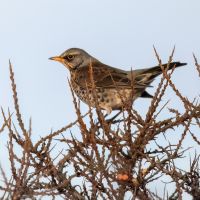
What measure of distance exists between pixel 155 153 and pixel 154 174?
1.34ft

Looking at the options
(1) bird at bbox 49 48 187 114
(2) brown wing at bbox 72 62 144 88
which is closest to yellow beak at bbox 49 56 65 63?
(1) bird at bbox 49 48 187 114

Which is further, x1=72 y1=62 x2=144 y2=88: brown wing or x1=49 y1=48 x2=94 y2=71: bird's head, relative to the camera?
x1=49 y1=48 x2=94 y2=71: bird's head

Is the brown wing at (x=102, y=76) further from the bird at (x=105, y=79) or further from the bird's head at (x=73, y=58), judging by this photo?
the bird's head at (x=73, y=58)

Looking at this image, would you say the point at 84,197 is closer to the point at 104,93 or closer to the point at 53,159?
the point at 53,159

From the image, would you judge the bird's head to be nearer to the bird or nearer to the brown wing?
the bird

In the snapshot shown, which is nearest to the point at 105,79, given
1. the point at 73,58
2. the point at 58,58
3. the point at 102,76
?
the point at 102,76

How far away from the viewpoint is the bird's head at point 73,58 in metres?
13.1

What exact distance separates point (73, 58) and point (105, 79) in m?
2.43

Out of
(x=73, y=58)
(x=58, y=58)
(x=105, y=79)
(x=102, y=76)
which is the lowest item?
(x=105, y=79)

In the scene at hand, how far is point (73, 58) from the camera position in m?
13.2

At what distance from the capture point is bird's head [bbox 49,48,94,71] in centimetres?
1307

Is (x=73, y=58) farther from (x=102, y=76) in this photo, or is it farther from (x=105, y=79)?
(x=105, y=79)

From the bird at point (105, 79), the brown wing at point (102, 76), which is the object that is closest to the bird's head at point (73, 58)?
the bird at point (105, 79)

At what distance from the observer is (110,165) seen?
186 inches
